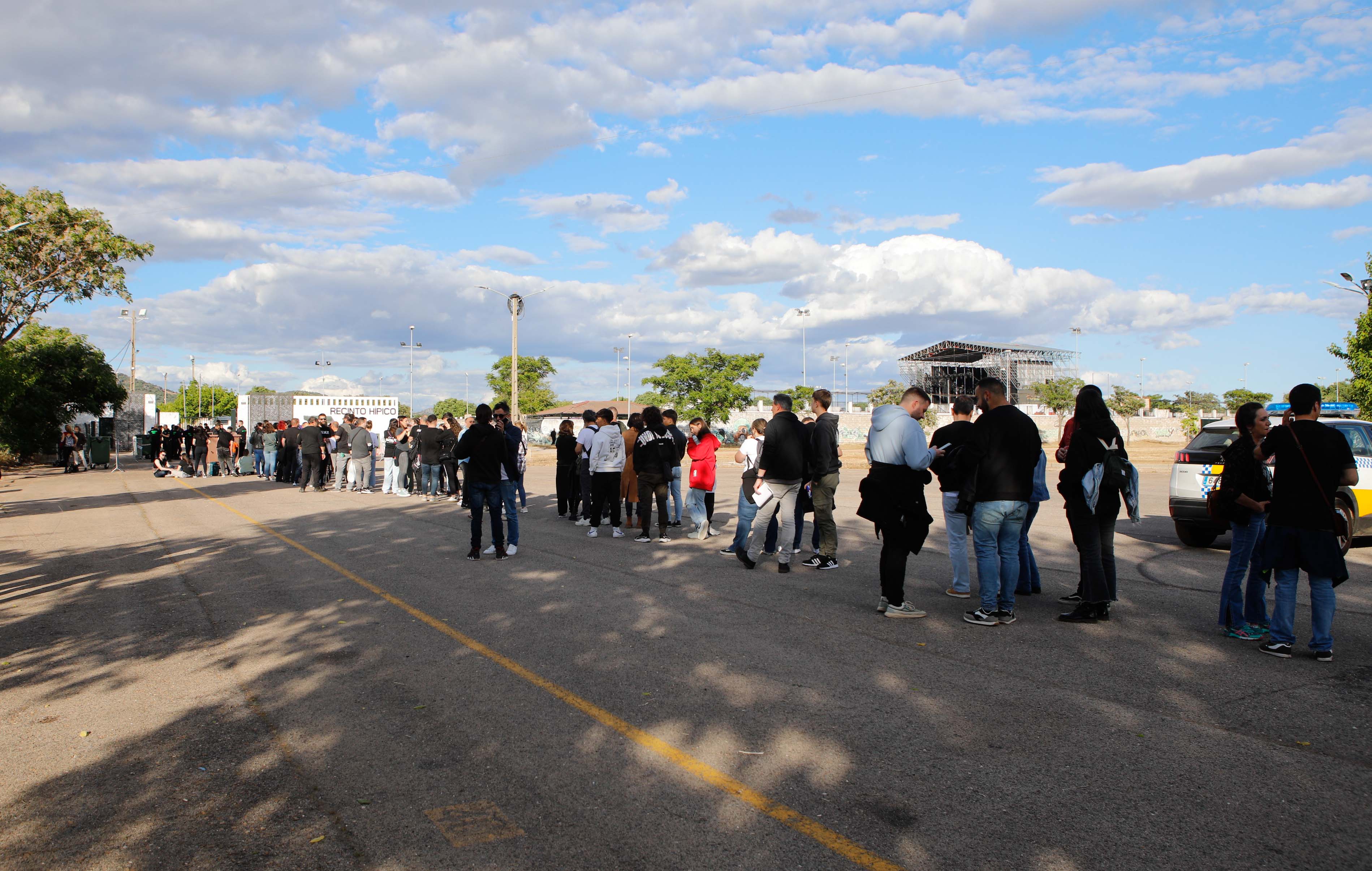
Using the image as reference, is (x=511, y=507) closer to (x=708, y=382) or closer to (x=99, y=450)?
(x=99, y=450)

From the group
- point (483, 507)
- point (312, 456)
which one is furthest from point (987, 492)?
point (312, 456)

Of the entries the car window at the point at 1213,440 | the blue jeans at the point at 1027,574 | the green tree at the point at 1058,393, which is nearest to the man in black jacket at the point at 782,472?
the blue jeans at the point at 1027,574

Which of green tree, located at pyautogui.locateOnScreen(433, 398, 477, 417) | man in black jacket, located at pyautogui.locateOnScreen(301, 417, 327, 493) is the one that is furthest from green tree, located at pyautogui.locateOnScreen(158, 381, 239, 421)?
man in black jacket, located at pyautogui.locateOnScreen(301, 417, 327, 493)

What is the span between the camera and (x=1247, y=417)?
6.82m

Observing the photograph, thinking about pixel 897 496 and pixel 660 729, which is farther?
pixel 897 496

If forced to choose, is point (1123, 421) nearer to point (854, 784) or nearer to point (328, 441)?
point (328, 441)

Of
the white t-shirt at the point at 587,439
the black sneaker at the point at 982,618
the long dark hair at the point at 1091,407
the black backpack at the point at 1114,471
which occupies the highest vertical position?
the long dark hair at the point at 1091,407

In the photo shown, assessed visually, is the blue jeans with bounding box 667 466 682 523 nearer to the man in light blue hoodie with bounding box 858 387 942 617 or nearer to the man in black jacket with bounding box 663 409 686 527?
the man in black jacket with bounding box 663 409 686 527

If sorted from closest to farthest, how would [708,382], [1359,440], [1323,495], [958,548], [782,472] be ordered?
[1323,495] → [958,548] → [782,472] → [1359,440] → [708,382]

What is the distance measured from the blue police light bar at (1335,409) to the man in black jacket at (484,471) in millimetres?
9541

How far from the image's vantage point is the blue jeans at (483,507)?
10.6m

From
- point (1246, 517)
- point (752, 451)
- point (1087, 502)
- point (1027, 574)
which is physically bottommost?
point (1027, 574)

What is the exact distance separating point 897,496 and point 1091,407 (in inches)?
67.3

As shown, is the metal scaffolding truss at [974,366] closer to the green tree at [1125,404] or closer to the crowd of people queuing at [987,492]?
the green tree at [1125,404]
